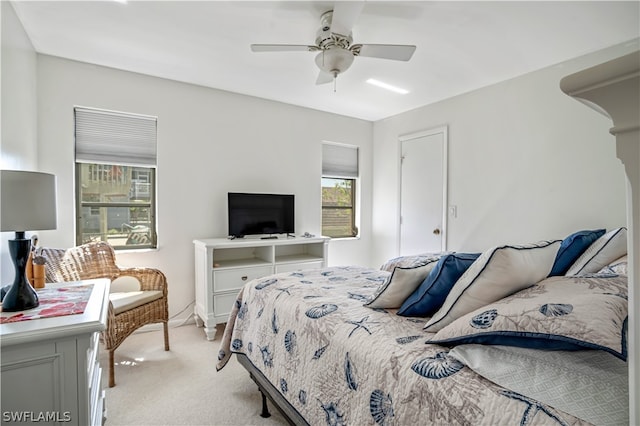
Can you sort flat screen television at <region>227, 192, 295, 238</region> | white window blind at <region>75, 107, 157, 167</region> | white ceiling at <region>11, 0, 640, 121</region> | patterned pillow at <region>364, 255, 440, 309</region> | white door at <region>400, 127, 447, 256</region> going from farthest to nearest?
white door at <region>400, 127, 447, 256</region> < flat screen television at <region>227, 192, 295, 238</region> < white window blind at <region>75, 107, 157, 167</region> < white ceiling at <region>11, 0, 640, 121</region> < patterned pillow at <region>364, 255, 440, 309</region>

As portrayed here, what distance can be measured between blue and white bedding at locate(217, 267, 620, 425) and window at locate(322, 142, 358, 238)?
8.51 feet

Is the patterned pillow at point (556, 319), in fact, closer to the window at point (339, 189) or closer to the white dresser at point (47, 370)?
the white dresser at point (47, 370)

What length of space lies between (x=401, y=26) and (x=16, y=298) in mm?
2754

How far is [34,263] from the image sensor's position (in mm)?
1692

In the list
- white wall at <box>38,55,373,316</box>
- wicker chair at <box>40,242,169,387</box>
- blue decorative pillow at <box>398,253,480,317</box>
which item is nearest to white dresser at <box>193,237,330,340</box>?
white wall at <box>38,55,373,316</box>

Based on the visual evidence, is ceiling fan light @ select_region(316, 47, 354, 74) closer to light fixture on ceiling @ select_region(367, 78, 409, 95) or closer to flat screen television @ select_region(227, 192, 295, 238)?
light fixture on ceiling @ select_region(367, 78, 409, 95)

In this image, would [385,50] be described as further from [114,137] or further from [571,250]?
[114,137]

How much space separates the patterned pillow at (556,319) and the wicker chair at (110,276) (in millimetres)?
2275

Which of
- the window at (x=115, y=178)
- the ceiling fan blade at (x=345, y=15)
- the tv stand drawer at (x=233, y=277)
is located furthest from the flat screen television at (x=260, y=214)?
the ceiling fan blade at (x=345, y=15)

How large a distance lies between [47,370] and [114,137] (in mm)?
2529

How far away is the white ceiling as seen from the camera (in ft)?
7.00

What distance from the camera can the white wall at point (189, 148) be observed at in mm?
2859

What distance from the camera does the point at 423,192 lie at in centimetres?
411

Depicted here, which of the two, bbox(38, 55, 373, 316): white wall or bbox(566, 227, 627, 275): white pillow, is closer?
bbox(566, 227, 627, 275): white pillow
